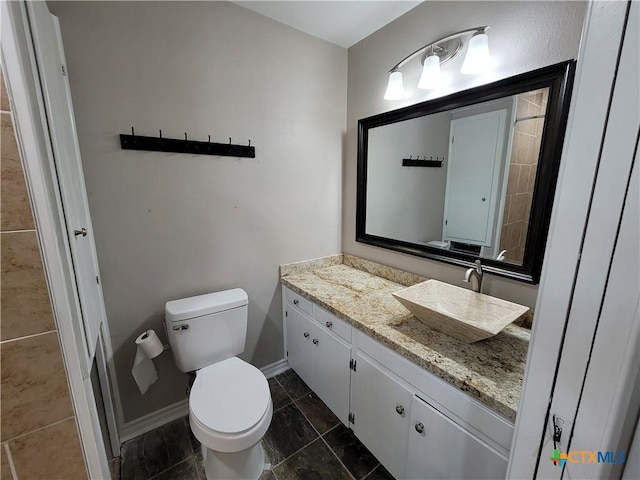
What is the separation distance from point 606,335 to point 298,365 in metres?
1.75

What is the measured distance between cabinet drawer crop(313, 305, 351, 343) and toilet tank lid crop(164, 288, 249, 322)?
449mm

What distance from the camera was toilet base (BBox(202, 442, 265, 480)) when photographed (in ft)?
4.07

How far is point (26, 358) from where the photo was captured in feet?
2.20

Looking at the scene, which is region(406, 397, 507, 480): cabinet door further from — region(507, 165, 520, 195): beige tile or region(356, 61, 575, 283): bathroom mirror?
region(507, 165, 520, 195): beige tile

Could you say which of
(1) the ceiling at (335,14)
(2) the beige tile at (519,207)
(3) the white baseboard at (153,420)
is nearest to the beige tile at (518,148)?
(2) the beige tile at (519,207)

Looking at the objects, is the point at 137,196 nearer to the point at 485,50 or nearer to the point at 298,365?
the point at 298,365

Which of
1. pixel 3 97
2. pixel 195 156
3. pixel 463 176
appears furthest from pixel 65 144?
pixel 463 176

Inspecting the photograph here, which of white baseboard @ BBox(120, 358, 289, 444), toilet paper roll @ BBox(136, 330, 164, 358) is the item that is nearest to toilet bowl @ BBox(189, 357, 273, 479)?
toilet paper roll @ BBox(136, 330, 164, 358)

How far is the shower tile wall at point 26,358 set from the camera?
2.03 feet

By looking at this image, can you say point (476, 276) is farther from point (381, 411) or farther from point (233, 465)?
point (233, 465)

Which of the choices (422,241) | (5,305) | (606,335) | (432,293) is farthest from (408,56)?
(5,305)

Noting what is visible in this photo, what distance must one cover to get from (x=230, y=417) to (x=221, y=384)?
0.22m

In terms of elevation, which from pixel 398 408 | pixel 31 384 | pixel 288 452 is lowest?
pixel 288 452

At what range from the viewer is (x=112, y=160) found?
4.25 ft
